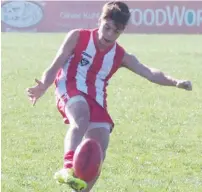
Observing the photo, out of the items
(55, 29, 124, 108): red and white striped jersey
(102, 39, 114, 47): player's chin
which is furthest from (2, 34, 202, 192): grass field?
(102, 39, 114, 47): player's chin

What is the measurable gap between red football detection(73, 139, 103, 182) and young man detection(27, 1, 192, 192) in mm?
214

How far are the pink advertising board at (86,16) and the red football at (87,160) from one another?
1276 inches

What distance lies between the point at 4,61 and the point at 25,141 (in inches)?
465

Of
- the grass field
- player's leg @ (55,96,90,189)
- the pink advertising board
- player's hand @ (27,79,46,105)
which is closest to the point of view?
player's leg @ (55,96,90,189)

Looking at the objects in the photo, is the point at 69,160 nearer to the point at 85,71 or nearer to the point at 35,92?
the point at 35,92

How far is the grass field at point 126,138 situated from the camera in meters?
7.75

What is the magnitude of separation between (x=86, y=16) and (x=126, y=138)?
28589mm

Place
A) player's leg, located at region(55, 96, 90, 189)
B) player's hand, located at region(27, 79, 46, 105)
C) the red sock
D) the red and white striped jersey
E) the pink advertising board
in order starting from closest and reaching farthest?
player's leg, located at region(55, 96, 90, 189), the red sock, player's hand, located at region(27, 79, 46, 105), the red and white striped jersey, the pink advertising board

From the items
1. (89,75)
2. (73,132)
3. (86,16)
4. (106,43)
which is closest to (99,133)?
(73,132)

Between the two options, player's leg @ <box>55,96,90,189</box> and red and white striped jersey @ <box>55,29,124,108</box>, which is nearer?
player's leg @ <box>55,96,90,189</box>

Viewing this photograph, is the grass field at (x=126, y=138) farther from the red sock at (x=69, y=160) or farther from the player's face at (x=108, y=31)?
the player's face at (x=108, y=31)

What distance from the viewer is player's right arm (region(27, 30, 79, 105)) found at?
6133 millimetres

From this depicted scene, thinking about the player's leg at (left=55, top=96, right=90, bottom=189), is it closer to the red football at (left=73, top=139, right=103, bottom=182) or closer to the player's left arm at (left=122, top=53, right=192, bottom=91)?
the red football at (left=73, top=139, right=103, bottom=182)

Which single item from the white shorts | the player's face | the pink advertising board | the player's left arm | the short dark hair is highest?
the short dark hair
